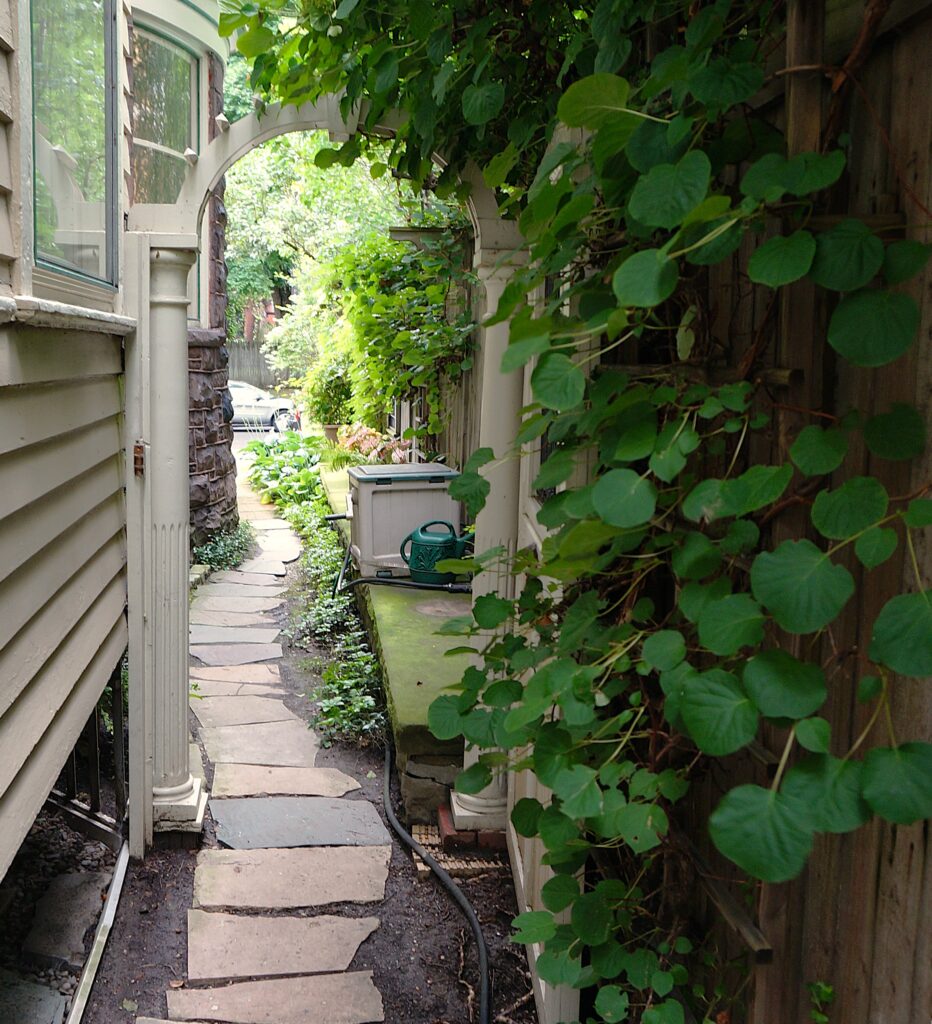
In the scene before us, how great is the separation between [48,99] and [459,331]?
Answer: 3606 mm

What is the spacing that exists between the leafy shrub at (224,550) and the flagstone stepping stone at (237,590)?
48 cm

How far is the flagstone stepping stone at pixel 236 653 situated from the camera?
19.2 ft

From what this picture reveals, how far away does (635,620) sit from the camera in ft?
5.22

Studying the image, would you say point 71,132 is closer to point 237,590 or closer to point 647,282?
point 647,282

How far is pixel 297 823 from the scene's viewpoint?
385 cm

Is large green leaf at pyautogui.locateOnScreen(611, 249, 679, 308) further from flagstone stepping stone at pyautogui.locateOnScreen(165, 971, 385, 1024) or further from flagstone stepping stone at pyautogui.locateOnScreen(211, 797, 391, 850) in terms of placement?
flagstone stepping stone at pyautogui.locateOnScreen(211, 797, 391, 850)

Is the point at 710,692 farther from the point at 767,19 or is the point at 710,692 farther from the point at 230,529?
the point at 230,529

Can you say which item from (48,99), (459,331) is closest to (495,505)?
(48,99)

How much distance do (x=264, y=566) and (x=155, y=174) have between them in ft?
10.7

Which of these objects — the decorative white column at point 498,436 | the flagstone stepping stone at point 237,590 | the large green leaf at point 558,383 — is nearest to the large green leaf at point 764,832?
the large green leaf at point 558,383

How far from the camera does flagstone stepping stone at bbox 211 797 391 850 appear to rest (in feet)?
12.2

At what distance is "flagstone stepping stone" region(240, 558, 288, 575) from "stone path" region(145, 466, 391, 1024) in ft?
8.59

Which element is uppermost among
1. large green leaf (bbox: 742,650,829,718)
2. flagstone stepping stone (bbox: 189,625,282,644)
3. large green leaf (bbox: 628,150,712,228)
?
large green leaf (bbox: 628,150,712,228)

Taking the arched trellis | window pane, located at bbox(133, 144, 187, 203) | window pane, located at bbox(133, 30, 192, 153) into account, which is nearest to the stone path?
the arched trellis
